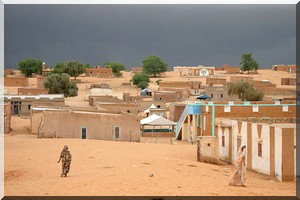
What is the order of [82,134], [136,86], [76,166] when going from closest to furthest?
[76,166], [82,134], [136,86]

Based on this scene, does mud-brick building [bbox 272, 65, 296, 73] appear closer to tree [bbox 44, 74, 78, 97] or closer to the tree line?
the tree line

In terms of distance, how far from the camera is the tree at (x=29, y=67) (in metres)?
106

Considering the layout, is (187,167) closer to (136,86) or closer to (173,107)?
(173,107)

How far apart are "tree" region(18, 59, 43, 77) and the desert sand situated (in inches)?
3291

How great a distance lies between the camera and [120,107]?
4094 cm

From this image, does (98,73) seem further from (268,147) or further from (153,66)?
(268,147)

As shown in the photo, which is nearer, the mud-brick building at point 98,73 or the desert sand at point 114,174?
the desert sand at point 114,174

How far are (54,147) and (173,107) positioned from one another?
71.8 feet

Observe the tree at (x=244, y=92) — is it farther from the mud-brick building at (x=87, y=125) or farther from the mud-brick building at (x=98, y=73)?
the mud-brick building at (x=98, y=73)

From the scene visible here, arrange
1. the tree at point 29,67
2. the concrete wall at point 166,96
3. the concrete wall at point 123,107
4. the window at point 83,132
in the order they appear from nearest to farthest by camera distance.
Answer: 1. the window at point 83,132
2. the concrete wall at point 123,107
3. the concrete wall at point 166,96
4. the tree at point 29,67

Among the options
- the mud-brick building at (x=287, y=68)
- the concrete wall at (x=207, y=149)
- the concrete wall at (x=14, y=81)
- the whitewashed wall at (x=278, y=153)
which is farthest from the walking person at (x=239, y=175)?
the mud-brick building at (x=287, y=68)

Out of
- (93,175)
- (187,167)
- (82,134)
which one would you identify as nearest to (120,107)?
(82,134)

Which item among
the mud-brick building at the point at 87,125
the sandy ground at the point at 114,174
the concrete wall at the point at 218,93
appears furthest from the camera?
the concrete wall at the point at 218,93

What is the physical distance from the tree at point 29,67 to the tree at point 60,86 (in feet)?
129
